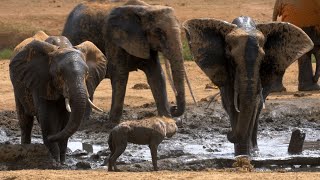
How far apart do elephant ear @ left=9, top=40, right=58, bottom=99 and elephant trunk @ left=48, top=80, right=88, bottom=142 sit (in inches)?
30.9

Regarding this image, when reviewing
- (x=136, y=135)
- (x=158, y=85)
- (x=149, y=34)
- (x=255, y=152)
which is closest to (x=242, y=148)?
(x=255, y=152)

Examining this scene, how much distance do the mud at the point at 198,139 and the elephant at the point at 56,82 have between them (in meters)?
0.51

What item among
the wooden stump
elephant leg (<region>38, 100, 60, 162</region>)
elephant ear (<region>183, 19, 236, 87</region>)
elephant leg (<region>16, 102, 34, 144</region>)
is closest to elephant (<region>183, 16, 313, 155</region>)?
elephant ear (<region>183, 19, 236, 87</region>)

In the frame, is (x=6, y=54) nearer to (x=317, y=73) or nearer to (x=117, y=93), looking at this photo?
(x=317, y=73)

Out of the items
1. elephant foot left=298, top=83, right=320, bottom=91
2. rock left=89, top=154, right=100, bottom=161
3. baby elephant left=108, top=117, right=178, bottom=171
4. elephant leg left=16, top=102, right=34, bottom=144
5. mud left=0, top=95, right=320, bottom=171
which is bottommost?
elephant foot left=298, top=83, right=320, bottom=91

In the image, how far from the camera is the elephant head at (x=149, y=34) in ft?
54.5

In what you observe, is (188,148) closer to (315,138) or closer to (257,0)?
(315,138)

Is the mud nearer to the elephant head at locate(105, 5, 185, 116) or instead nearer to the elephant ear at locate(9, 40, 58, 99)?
the elephant head at locate(105, 5, 185, 116)

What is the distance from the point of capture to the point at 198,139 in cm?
1739

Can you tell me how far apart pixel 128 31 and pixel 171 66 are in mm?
1409

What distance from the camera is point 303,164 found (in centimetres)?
1405

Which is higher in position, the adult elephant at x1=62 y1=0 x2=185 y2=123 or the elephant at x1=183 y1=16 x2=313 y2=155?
the elephant at x1=183 y1=16 x2=313 y2=155

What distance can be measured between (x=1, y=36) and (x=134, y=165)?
52.4ft

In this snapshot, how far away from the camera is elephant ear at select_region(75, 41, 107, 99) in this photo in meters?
14.6
